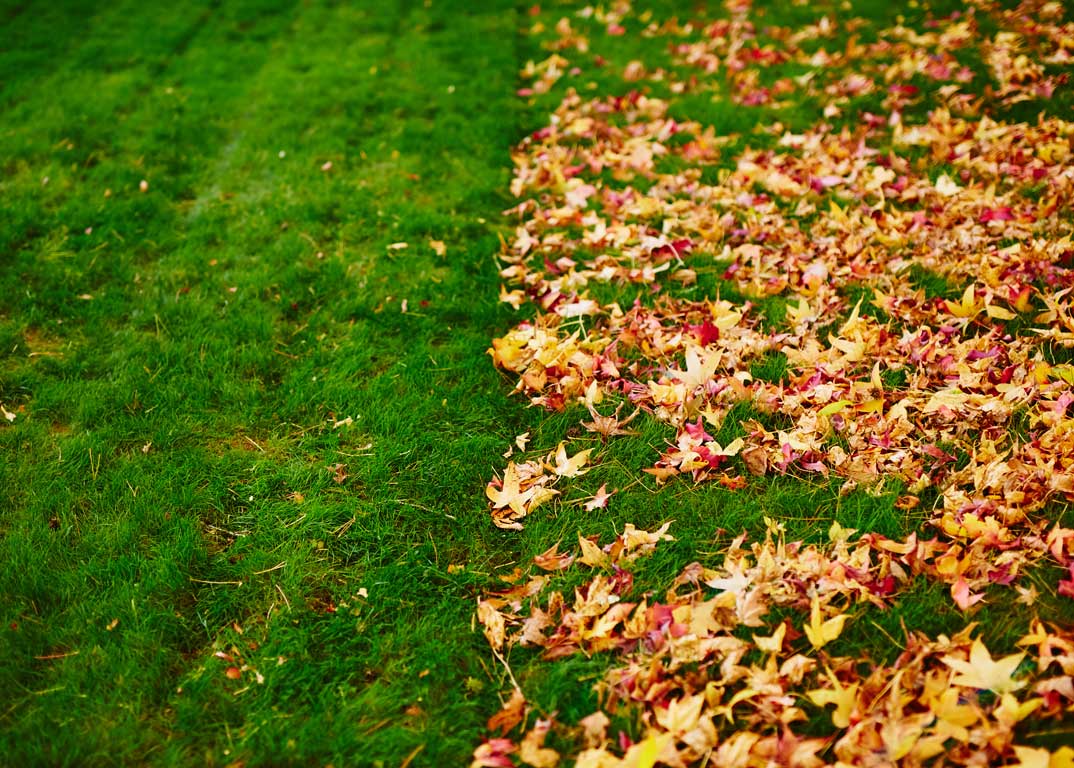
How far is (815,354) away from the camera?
2828 mm

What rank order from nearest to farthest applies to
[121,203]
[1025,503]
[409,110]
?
[1025,503], [121,203], [409,110]

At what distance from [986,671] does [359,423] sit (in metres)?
2.19

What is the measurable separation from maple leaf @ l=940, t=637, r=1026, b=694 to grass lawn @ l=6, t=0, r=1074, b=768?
0.10 m

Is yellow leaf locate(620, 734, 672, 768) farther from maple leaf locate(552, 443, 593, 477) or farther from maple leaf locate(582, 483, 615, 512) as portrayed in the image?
maple leaf locate(552, 443, 593, 477)

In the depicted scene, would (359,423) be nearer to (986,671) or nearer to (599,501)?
(599,501)

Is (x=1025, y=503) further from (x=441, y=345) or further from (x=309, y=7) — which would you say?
(x=309, y=7)

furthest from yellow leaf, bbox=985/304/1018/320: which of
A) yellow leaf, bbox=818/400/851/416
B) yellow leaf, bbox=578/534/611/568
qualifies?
yellow leaf, bbox=578/534/611/568

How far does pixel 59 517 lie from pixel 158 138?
3.44m

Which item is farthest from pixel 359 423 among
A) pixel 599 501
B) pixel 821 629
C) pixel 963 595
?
pixel 963 595

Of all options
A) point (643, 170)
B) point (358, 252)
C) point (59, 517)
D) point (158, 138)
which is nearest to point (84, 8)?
point (158, 138)

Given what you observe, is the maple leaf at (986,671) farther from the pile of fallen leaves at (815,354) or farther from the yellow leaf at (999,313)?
the yellow leaf at (999,313)

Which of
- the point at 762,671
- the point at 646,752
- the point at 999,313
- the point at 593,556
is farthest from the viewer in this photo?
the point at 999,313

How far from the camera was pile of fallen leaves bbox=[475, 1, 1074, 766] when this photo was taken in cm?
178

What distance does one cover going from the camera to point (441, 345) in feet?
10.5
